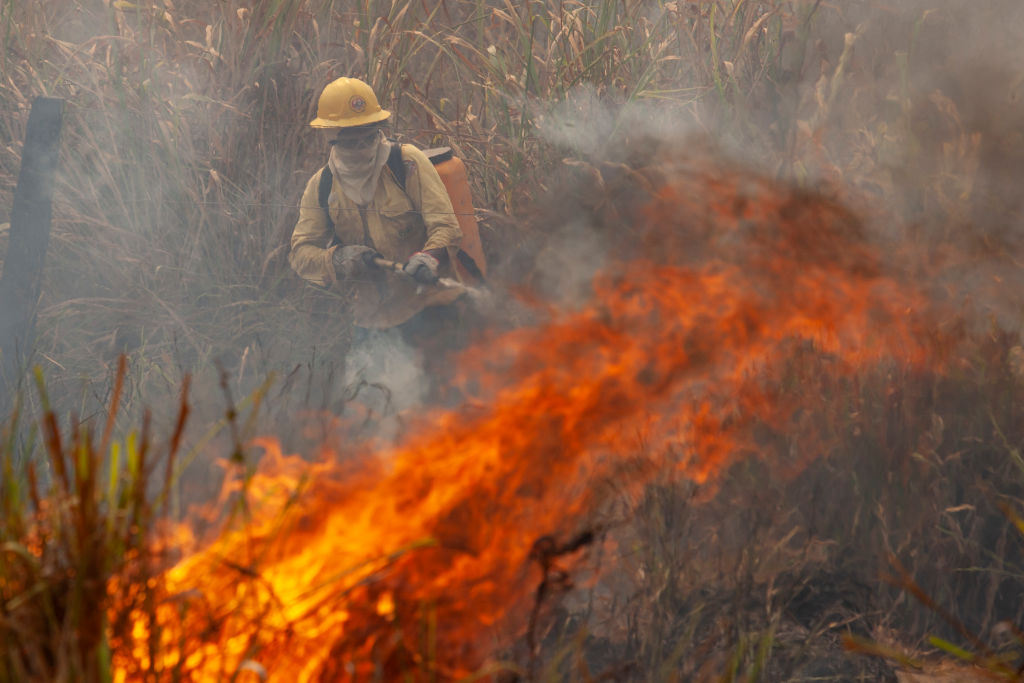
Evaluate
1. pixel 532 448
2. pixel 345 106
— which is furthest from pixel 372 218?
pixel 532 448

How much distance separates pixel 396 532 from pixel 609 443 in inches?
45.5

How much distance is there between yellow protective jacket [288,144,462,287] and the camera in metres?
4.90


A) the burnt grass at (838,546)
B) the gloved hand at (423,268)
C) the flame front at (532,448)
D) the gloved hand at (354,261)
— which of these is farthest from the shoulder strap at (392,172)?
the burnt grass at (838,546)

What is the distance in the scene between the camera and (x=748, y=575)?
3.03 meters

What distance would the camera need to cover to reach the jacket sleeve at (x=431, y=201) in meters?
4.88

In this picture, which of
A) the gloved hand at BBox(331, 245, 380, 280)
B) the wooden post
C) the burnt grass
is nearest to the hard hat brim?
the gloved hand at BBox(331, 245, 380, 280)

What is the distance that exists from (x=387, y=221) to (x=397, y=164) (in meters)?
0.32

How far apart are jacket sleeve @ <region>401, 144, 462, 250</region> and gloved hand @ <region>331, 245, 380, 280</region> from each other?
31cm

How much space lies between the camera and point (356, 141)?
4.82m

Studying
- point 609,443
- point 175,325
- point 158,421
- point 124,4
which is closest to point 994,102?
point 609,443

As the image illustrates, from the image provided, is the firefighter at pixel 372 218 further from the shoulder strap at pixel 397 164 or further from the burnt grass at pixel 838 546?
the burnt grass at pixel 838 546

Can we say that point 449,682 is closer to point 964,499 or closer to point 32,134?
point 964,499

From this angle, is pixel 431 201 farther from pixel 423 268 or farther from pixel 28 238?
pixel 28 238

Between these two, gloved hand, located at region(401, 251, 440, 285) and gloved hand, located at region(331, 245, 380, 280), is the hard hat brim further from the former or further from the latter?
gloved hand, located at region(401, 251, 440, 285)
